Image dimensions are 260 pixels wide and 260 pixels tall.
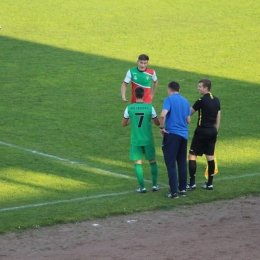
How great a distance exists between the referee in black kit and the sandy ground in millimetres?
882

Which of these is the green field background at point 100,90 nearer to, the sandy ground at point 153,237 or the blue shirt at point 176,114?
the sandy ground at point 153,237

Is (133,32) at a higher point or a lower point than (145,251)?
higher

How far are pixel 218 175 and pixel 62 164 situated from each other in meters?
2.95

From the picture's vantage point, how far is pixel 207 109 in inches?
445

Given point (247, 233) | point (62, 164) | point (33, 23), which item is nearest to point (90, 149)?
point (62, 164)

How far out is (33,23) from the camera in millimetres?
27141

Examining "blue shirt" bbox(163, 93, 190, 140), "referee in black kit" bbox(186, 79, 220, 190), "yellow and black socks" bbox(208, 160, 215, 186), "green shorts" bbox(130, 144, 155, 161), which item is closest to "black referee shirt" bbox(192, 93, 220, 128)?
"referee in black kit" bbox(186, 79, 220, 190)

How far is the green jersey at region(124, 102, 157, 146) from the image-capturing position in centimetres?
1116

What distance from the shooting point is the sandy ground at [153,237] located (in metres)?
8.80

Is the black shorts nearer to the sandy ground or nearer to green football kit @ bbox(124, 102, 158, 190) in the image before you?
green football kit @ bbox(124, 102, 158, 190)

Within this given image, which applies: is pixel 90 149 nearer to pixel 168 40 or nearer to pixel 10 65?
pixel 10 65

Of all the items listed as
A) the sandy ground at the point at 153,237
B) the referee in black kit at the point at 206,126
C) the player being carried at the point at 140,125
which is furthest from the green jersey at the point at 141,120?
the sandy ground at the point at 153,237

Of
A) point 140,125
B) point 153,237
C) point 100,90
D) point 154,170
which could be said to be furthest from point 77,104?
point 153,237

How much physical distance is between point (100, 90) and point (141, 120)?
28.1ft
